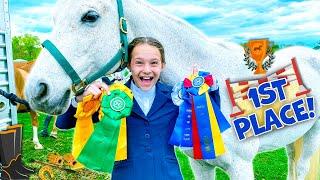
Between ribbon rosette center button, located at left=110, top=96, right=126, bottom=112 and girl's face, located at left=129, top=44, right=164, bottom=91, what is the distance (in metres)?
0.10

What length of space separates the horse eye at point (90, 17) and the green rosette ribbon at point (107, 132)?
309 millimetres

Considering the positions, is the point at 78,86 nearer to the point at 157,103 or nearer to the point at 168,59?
the point at 157,103

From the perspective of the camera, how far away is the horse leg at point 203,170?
218 centimetres

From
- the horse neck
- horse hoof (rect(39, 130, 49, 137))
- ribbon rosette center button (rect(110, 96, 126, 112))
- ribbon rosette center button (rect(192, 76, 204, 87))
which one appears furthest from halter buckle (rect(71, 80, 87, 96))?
horse hoof (rect(39, 130, 49, 137))

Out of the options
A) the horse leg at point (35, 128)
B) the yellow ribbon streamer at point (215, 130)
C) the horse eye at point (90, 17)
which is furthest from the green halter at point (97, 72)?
the horse leg at point (35, 128)

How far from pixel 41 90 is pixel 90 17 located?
341 millimetres

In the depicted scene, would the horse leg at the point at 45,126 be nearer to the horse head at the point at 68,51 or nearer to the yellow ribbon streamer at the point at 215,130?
the horse head at the point at 68,51

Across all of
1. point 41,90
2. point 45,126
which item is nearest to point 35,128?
point 45,126

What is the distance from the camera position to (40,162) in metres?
2.21

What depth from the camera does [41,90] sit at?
1675 millimetres

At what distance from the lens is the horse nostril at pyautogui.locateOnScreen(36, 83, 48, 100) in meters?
1.67

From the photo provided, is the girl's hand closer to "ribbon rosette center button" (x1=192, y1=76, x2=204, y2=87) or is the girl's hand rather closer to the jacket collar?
the jacket collar

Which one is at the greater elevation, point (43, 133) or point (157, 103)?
point (157, 103)

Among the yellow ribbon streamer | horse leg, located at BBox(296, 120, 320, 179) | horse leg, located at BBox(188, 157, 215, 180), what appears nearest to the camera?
the yellow ribbon streamer
